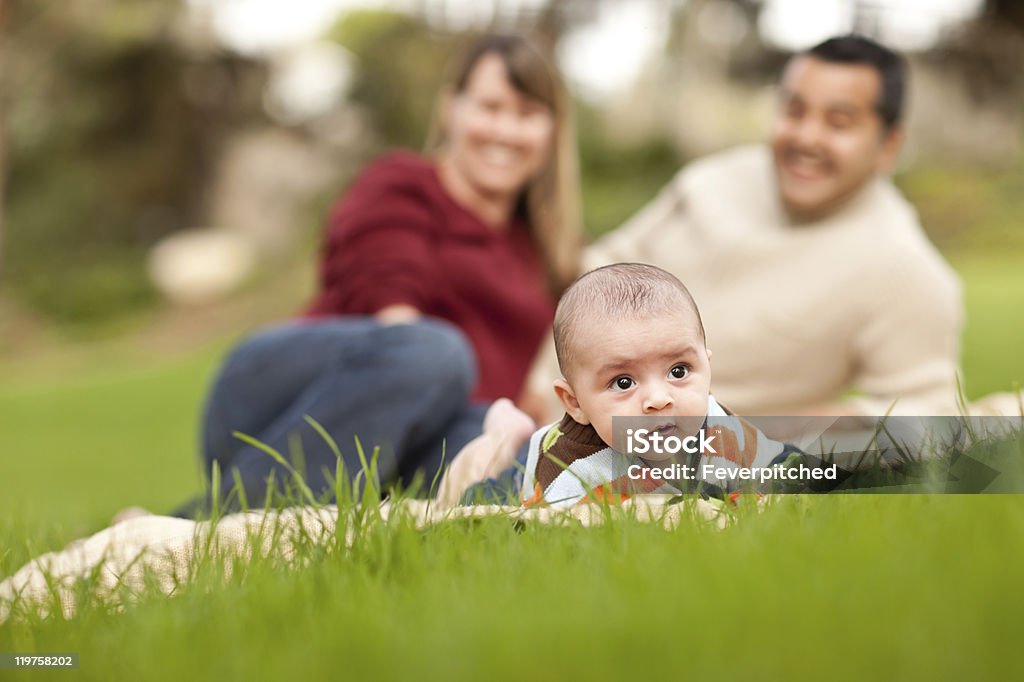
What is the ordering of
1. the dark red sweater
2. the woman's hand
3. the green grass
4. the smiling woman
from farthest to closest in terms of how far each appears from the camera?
the dark red sweater
the woman's hand
the smiling woman
the green grass

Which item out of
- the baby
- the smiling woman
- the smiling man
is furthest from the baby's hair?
the smiling woman

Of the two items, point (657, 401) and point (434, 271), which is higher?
point (434, 271)

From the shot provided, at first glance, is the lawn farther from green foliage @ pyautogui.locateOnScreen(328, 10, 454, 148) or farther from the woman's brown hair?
green foliage @ pyautogui.locateOnScreen(328, 10, 454, 148)

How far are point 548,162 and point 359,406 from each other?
1.04 m

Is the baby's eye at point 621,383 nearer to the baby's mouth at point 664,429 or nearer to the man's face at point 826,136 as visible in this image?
the baby's mouth at point 664,429

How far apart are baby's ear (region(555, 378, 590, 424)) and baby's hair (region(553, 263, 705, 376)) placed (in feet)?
0.05

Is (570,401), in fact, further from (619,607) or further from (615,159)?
(615,159)

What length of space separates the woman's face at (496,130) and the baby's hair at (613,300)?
147 centimetres

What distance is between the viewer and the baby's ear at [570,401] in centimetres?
127

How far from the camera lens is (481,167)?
272 cm

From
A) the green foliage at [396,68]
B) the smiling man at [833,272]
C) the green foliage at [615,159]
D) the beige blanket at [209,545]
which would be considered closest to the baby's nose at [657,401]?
the beige blanket at [209,545]

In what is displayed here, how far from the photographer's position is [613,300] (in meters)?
1.22

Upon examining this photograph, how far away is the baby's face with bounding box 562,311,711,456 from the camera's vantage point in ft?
3.93

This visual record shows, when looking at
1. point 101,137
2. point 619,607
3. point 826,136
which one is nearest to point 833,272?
point 826,136
